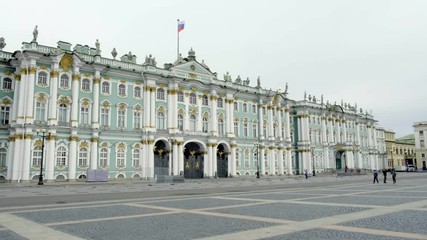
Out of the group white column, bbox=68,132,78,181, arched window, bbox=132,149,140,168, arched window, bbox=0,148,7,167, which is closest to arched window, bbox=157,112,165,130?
arched window, bbox=132,149,140,168

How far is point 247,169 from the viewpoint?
63.3 metres

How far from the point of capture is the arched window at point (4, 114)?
42.3 meters

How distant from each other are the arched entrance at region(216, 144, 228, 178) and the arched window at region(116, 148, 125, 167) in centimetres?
1729

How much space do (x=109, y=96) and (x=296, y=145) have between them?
144ft

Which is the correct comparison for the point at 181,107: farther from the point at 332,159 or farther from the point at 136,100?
the point at 332,159

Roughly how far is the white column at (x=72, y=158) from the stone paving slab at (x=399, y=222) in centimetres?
3904

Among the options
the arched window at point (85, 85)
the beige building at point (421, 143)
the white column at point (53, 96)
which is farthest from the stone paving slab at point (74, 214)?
the beige building at point (421, 143)

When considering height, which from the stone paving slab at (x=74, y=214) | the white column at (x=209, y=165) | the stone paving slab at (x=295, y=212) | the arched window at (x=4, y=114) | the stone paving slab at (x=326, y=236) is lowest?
the stone paving slab at (x=74, y=214)

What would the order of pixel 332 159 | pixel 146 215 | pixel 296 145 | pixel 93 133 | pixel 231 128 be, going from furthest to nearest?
pixel 332 159 < pixel 296 145 < pixel 231 128 < pixel 93 133 < pixel 146 215

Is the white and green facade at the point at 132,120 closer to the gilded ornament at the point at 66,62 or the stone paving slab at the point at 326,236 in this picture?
the gilded ornament at the point at 66,62

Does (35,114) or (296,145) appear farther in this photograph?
(296,145)

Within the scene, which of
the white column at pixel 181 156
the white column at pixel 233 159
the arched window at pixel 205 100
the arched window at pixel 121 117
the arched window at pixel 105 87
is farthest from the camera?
the white column at pixel 233 159

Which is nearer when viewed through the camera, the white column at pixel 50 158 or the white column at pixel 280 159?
the white column at pixel 50 158

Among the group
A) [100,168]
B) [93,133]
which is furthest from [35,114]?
[100,168]
